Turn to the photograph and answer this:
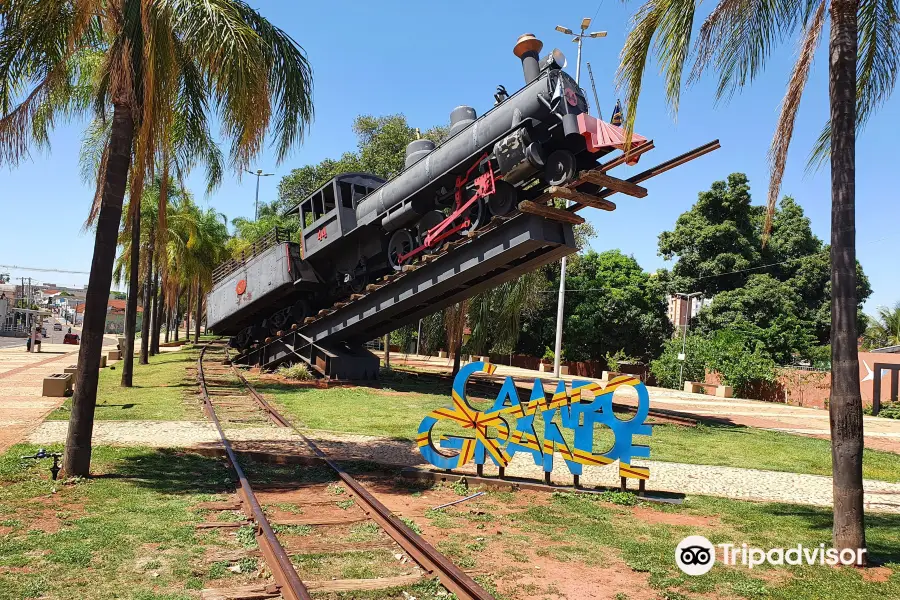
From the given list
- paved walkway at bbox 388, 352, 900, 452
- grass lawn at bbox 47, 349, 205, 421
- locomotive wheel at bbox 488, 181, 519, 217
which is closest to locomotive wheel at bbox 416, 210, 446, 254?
locomotive wheel at bbox 488, 181, 519, 217

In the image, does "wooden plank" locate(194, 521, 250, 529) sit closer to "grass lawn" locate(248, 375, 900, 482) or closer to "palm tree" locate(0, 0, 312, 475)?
"palm tree" locate(0, 0, 312, 475)

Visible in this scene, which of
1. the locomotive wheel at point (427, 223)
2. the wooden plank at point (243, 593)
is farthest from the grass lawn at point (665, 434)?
the wooden plank at point (243, 593)

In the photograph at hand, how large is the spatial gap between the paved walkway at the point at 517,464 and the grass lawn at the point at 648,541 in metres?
0.82

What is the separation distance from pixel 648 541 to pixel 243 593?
379cm

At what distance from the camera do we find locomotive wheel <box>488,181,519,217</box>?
15930 mm

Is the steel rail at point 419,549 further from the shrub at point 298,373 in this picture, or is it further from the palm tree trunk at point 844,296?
the shrub at point 298,373

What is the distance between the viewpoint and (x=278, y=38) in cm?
899

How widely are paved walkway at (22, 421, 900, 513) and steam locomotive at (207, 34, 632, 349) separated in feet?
22.8

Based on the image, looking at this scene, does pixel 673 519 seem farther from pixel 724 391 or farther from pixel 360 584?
pixel 724 391

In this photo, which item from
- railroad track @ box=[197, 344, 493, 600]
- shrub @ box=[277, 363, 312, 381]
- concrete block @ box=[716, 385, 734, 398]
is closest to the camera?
railroad track @ box=[197, 344, 493, 600]

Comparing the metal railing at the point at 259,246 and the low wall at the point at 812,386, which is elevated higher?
the metal railing at the point at 259,246

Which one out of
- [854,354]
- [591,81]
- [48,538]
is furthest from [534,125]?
[48,538]

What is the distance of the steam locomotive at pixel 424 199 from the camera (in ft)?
48.4

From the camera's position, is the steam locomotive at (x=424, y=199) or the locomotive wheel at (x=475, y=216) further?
the locomotive wheel at (x=475, y=216)
